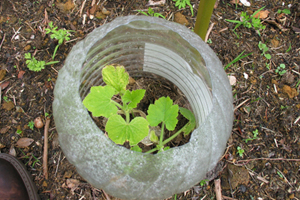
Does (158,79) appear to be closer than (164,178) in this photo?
No

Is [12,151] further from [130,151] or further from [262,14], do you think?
[262,14]

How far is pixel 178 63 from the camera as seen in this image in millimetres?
1223

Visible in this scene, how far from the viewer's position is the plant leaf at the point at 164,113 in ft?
3.45

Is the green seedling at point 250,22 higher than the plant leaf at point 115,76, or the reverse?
the green seedling at point 250,22

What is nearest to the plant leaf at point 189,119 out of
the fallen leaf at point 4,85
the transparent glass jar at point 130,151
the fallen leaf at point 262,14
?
the transparent glass jar at point 130,151

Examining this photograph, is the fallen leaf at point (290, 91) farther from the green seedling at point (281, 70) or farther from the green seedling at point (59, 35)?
the green seedling at point (59, 35)

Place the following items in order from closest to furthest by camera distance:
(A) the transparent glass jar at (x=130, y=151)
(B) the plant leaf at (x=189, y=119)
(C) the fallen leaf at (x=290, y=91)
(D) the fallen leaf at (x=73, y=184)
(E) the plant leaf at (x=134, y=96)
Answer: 1. (A) the transparent glass jar at (x=130, y=151)
2. (E) the plant leaf at (x=134, y=96)
3. (B) the plant leaf at (x=189, y=119)
4. (D) the fallen leaf at (x=73, y=184)
5. (C) the fallen leaf at (x=290, y=91)

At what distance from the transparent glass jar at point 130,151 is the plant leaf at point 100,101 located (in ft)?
0.25

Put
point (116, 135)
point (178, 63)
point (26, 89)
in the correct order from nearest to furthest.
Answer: point (116, 135) → point (178, 63) → point (26, 89)

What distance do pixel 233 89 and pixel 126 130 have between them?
0.90m

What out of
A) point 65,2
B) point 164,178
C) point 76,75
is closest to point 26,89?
point 65,2

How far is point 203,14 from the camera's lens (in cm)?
104

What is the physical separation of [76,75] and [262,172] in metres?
1.19

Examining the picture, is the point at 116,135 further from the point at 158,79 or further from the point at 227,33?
the point at 227,33
